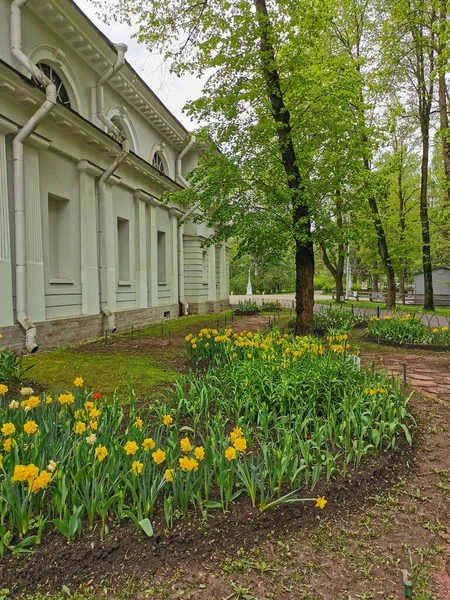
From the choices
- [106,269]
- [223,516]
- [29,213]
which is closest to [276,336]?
[223,516]

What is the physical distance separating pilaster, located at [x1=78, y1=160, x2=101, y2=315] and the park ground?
7886mm

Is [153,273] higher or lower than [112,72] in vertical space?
lower

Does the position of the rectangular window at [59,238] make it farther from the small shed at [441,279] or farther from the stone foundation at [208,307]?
the small shed at [441,279]

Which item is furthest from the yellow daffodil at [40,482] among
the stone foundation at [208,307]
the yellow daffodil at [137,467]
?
the stone foundation at [208,307]

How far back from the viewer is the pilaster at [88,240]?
9.33 metres

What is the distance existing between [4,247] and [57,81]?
4.52 metres

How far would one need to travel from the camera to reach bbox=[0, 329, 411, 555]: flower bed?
2.10 metres

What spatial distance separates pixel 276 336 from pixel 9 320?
15.0 feet

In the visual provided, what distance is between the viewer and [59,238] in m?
9.09

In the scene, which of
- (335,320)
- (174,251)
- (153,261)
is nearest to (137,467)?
(335,320)

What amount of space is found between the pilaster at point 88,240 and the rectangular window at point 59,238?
368 millimetres

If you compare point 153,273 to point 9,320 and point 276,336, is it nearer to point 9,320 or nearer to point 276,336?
point 9,320

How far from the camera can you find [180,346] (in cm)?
820

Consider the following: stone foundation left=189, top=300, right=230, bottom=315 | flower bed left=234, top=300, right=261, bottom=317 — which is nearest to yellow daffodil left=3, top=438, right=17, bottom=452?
stone foundation left=189, top=300, right=230, bottom=315
